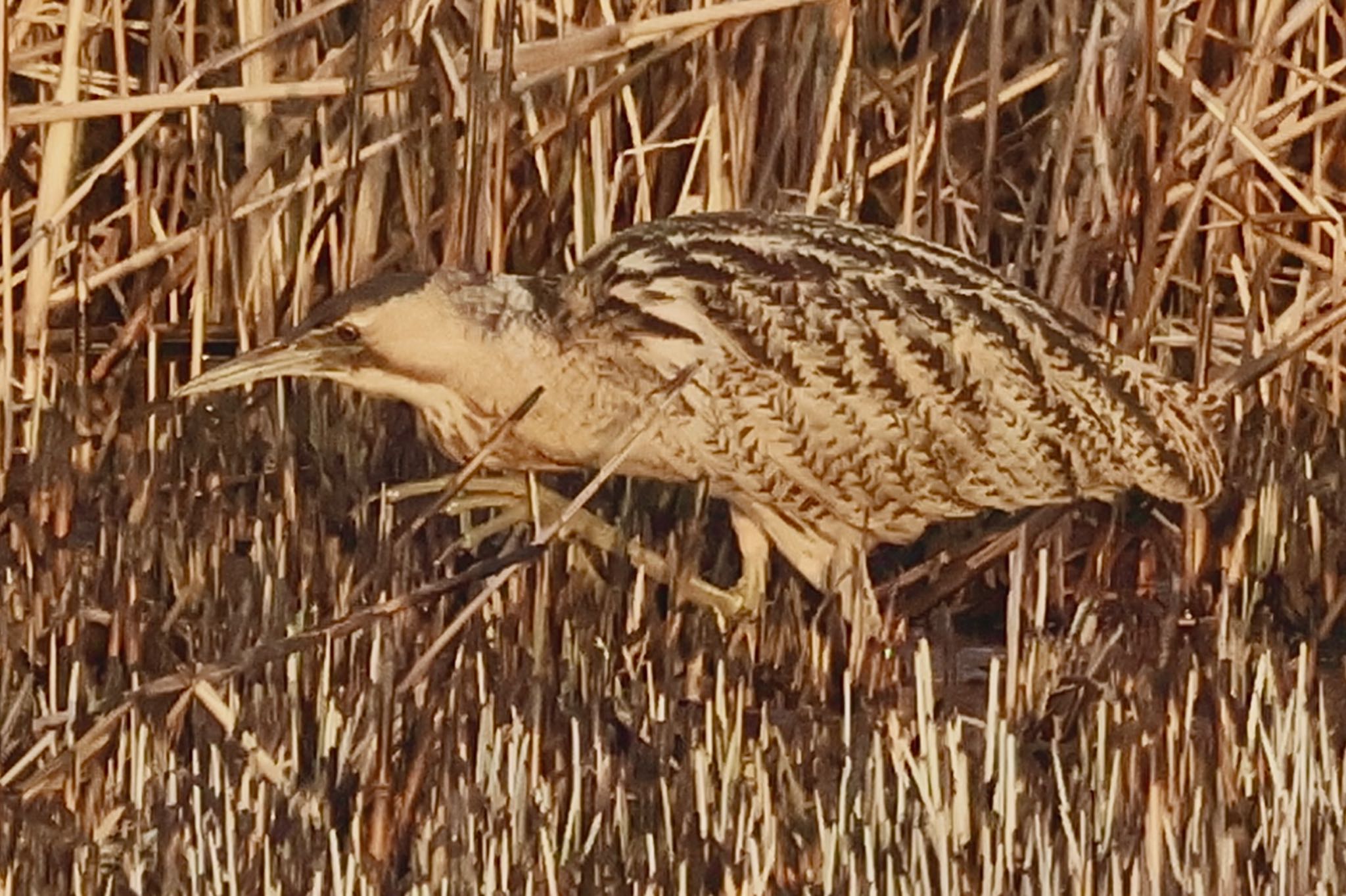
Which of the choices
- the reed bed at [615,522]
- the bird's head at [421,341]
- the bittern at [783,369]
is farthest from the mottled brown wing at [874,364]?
the reed bed at [615,522]

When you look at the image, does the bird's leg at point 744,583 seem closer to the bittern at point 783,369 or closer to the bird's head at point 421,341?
the bittern at point 783,369

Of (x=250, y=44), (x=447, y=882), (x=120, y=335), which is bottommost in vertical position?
(x=447, y=882)

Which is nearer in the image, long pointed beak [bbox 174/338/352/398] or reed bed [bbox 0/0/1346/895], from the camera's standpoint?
reed bed [bbox 0/0/1346/895]

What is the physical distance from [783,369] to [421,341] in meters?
0.58

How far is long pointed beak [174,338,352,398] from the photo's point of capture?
15.8 ft

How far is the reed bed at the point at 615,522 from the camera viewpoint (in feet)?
12.3

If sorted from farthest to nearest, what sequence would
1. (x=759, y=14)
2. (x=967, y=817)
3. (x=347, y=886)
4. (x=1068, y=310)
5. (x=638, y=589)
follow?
(x=1068, y=310)
(x=759, y=14)
(x=638, y=589)
(x=967, y=817)
(x=347, y=886)

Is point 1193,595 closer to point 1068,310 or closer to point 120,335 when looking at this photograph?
point 1068,310

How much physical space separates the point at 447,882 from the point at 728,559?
2015mm

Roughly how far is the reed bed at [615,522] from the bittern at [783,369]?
0.73ft

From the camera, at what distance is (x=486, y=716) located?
401 centimetres

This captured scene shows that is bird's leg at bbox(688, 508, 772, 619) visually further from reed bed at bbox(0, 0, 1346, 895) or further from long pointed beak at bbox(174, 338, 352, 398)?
long pointed beak at bbox(174, 338, 352, 398)

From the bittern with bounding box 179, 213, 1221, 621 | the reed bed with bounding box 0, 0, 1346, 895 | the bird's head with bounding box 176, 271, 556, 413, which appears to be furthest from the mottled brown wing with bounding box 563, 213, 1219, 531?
the reed bed with bounding box 0, 0, 1346, 895

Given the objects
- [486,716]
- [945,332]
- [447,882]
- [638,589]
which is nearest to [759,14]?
[945,332]
